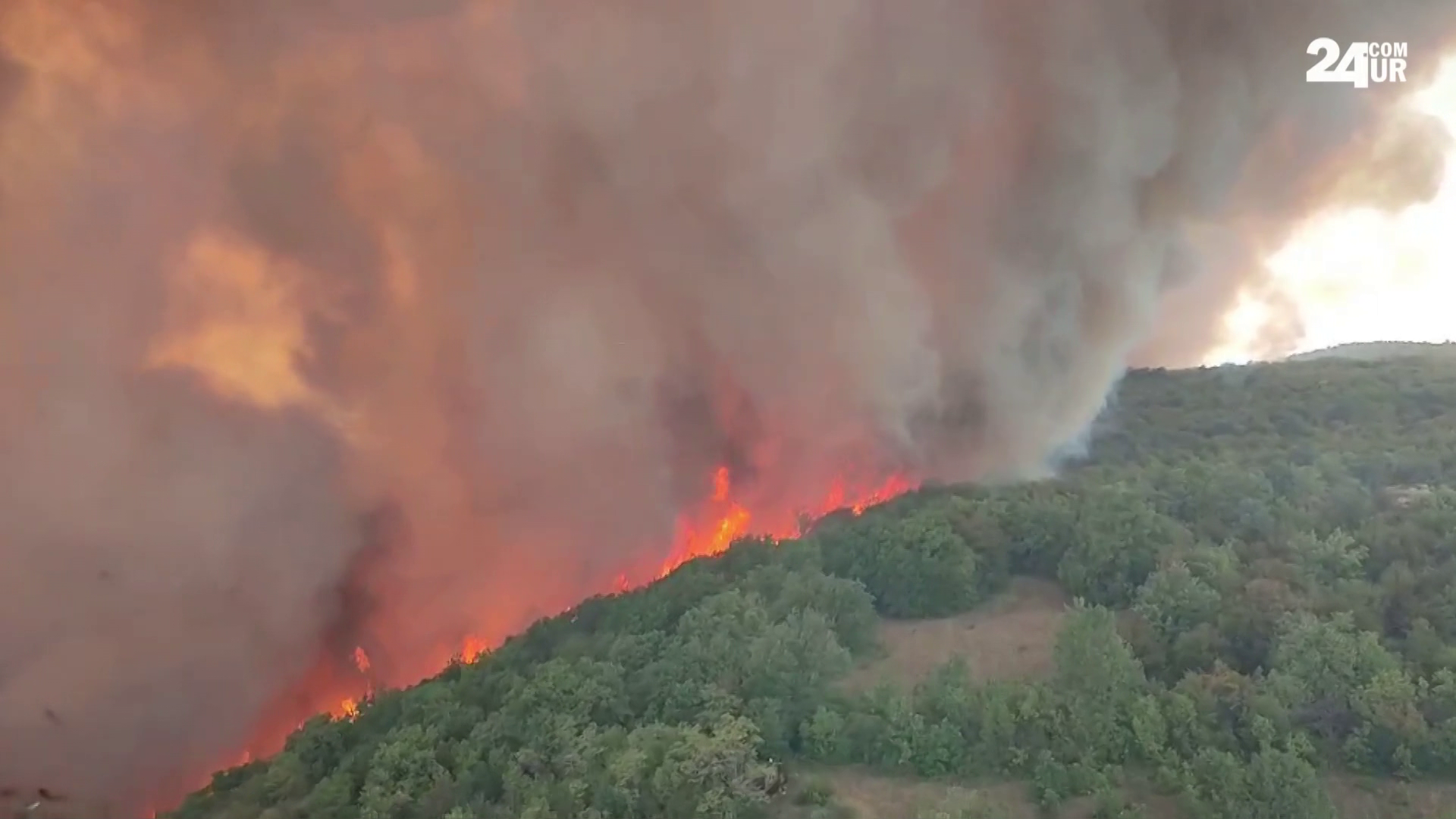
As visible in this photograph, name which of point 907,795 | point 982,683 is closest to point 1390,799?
point 982,683

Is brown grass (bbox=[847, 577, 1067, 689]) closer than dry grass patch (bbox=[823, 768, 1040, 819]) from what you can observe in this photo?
No

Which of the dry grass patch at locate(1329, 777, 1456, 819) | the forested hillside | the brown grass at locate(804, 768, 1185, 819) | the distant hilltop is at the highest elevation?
the distant hilltop

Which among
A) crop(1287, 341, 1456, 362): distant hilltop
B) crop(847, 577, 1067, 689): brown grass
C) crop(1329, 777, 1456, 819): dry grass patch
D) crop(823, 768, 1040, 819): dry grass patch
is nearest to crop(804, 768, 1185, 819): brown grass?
crop(823, 768, 1040, 819): dry grass patch

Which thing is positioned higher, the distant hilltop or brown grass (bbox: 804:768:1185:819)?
the distant hilltop

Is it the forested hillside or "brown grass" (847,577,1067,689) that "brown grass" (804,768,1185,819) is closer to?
the forested hillside

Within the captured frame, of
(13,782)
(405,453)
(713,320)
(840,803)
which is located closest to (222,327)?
(405,453)

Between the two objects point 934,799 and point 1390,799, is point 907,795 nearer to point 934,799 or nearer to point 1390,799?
point 934,799
